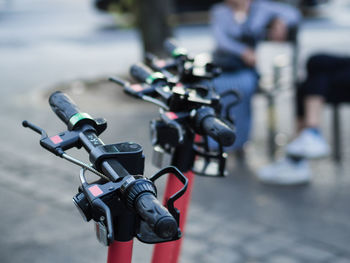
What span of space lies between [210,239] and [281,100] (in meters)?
4.00

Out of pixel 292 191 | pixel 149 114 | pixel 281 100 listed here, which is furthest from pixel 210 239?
pixel 281 100

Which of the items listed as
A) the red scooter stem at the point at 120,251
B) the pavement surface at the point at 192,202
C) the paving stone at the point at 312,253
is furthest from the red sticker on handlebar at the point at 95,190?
the paving stone at the point at 312,253

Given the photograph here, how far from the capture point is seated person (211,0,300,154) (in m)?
4.92

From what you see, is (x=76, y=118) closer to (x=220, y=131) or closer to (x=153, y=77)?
(x=220, y=131)

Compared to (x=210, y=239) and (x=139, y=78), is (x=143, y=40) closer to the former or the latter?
(x=210, y=239)

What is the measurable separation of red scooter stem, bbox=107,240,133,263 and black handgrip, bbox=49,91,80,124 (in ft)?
1.23

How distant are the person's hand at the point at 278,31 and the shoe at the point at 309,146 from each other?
3.41 ft

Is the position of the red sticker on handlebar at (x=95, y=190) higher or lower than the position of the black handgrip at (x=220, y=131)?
lower

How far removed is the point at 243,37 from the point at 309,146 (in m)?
1.34

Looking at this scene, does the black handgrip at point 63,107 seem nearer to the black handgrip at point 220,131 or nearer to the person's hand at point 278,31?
the black handgrip at point 220,131

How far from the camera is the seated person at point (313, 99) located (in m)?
4.48

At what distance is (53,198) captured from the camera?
4.39 meters

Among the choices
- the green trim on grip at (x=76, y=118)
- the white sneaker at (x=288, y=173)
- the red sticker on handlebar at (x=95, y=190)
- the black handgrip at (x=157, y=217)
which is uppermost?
the white sneaker at (x=288, y=173)

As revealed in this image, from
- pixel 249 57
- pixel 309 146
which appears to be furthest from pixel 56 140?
pixel 249 57
